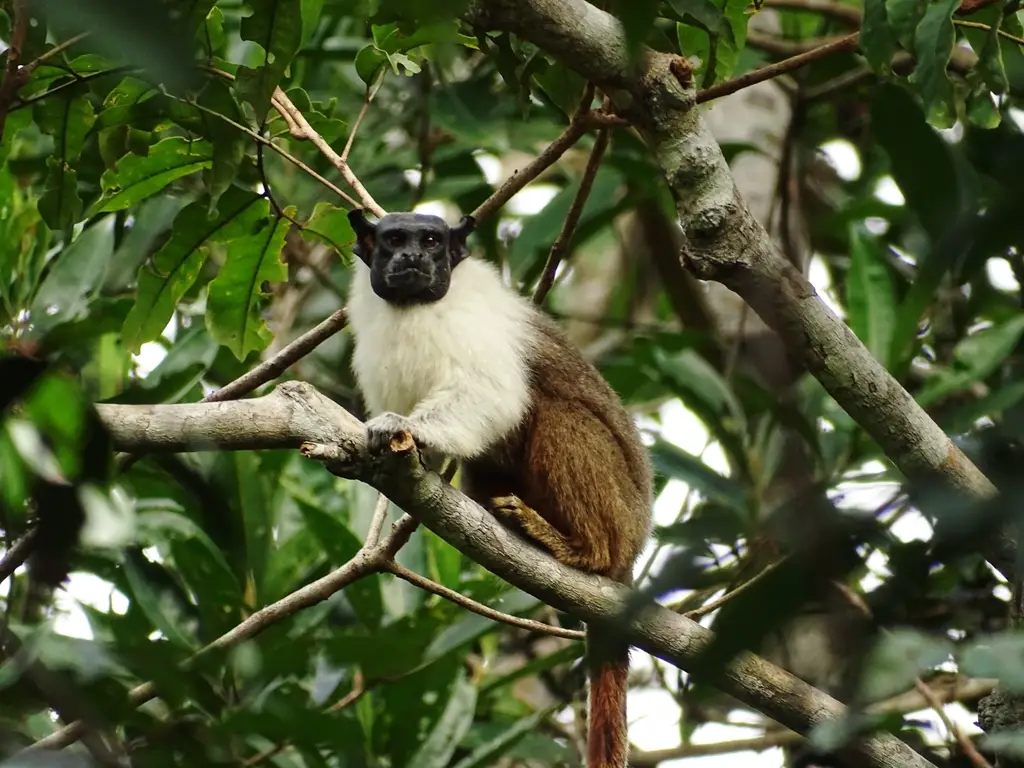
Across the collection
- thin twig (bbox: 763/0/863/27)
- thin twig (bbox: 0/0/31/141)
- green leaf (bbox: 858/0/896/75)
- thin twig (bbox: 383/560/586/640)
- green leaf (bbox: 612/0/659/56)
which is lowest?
green leaf (bbox: 612/0/659/56)

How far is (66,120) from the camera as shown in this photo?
3.25 meters

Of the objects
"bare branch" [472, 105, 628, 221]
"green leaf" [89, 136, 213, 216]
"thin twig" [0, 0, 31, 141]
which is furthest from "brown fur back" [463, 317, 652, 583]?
"thin twig" [0, 0, 31, 141]

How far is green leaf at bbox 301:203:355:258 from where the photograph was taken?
375 cm

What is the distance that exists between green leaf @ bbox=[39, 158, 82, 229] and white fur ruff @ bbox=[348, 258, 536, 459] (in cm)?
108

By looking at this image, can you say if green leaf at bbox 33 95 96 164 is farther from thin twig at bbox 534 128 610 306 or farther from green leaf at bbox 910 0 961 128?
green leaf at bbox 910 0 961 128

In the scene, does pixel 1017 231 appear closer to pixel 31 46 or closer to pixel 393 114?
pixel 31 46

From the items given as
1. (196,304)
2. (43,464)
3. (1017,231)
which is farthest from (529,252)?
(1017,231)

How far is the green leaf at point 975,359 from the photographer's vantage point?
4.52m

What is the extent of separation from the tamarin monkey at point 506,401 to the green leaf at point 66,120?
931mm

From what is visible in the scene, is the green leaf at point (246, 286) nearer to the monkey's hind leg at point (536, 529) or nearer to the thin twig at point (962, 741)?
the monkey's hind leg at point (536, 529)

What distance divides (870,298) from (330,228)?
7.14 ft

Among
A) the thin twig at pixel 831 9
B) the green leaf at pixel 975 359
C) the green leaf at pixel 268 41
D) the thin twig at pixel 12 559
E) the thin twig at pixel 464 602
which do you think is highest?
the thin twig at pixel 831 9

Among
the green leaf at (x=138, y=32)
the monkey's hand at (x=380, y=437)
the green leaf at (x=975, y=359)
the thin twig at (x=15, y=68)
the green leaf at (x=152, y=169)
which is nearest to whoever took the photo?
the green leaf at (x=138, y=32)

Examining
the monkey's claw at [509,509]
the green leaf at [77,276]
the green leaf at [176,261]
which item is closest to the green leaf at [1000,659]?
the monkey's claw at [509,509]
